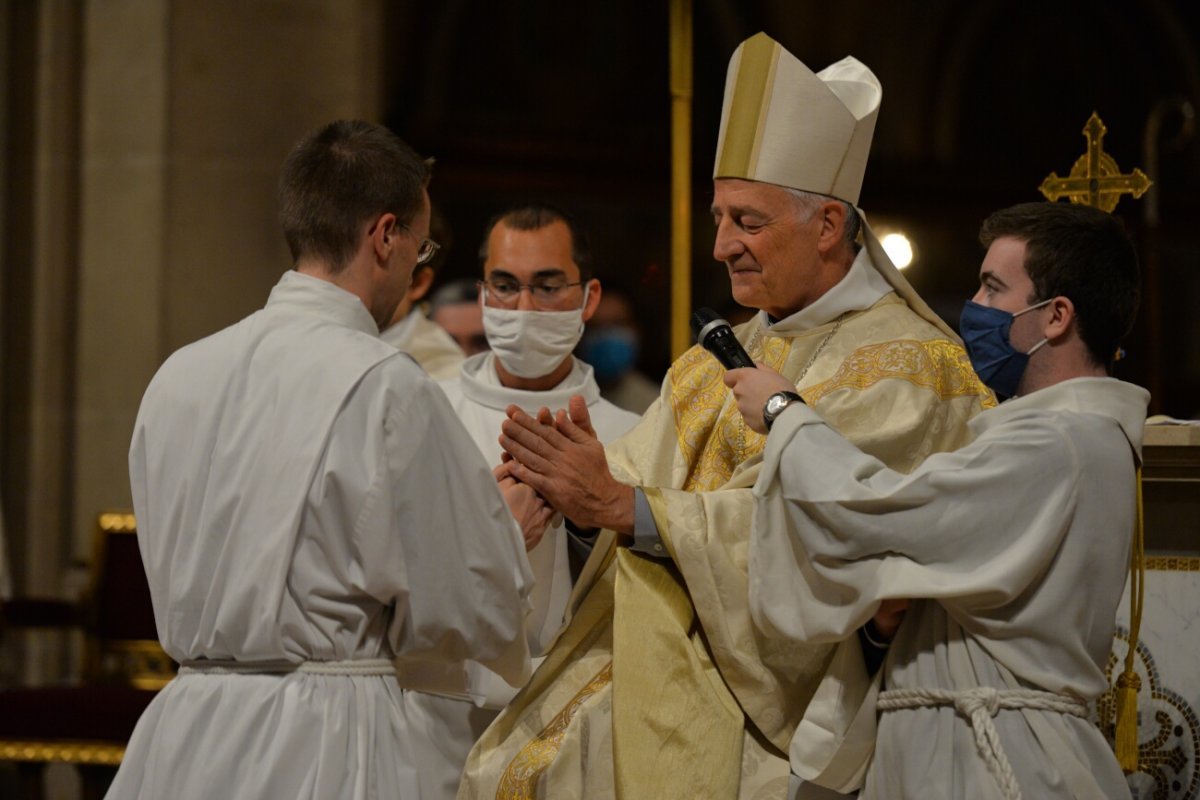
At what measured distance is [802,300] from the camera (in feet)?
12.9

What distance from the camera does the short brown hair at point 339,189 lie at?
3193 mm

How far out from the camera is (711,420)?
12.9 ft

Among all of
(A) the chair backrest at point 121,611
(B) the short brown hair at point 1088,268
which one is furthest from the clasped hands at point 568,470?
(A) the chair backrest at point 121,611

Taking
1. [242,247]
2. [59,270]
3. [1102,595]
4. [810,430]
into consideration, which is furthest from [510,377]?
[59,270]

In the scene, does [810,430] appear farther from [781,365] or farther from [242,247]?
[242,247]

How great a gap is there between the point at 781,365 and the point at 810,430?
0.73m

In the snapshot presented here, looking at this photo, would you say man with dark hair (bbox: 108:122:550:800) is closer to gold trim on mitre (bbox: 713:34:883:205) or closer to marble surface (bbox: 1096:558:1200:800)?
gold trim on mitre (bbox: 713:34:883:205)

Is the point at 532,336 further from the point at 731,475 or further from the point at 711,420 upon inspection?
the point at 731,475

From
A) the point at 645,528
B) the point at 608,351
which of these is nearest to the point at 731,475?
the point at 645,528

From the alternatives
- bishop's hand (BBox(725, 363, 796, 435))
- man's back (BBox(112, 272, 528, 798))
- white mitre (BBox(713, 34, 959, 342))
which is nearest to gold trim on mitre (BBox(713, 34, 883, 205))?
white mitre (BBox(713, 34, 959, 342))

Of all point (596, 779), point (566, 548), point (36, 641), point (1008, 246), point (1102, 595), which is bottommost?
point (36, 641)

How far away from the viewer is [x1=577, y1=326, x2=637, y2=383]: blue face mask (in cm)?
873

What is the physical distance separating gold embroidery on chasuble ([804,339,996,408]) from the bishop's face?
0.84ft

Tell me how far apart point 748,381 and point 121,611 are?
3891mm
